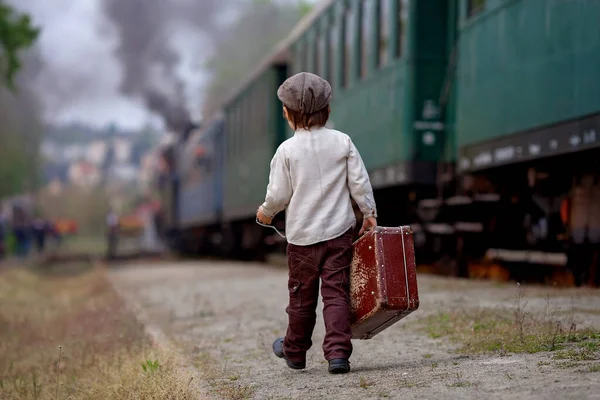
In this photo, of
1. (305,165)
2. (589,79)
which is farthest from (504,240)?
(305,165)

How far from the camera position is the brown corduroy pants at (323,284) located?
4.96 meters

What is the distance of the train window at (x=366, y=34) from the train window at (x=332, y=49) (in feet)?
2.86

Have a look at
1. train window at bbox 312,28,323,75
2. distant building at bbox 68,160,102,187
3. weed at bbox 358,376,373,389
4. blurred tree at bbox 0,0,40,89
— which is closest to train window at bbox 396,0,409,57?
train window at bbox 312,28,323,75

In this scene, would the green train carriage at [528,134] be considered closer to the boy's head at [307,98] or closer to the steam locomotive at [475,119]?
the steam locomotive at [475,119]

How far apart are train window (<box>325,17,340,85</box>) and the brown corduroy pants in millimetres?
7799

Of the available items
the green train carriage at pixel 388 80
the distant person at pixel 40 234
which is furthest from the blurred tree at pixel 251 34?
the green train carriage at pixel 388 80

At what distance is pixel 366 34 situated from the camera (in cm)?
1152

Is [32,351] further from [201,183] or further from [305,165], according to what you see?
[201,183]

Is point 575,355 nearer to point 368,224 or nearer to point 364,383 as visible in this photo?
point 364,383

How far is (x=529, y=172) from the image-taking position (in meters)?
9.12

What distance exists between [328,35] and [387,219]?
2.62m

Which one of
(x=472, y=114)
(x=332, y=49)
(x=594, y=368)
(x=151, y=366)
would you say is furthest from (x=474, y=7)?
(x=594, y=368)

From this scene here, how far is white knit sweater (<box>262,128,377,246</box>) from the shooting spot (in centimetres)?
501

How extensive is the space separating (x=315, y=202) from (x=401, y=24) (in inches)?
237
